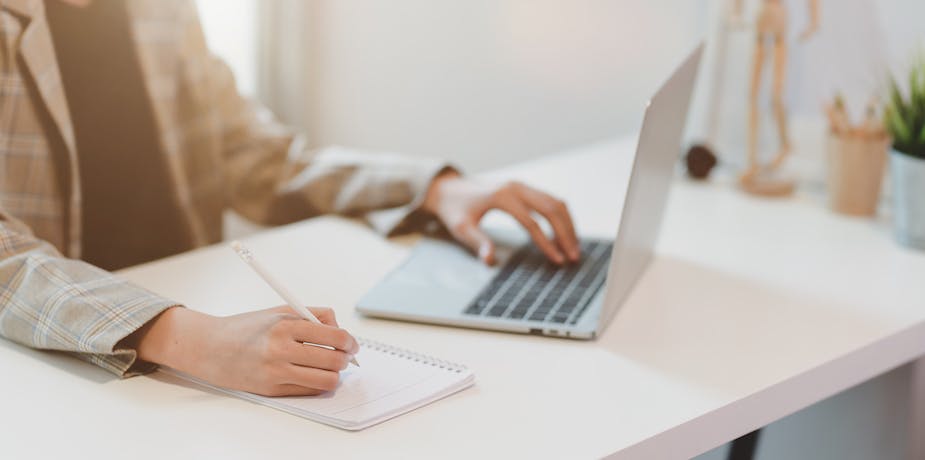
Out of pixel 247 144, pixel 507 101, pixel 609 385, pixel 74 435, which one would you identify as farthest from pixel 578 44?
pixel 74 435

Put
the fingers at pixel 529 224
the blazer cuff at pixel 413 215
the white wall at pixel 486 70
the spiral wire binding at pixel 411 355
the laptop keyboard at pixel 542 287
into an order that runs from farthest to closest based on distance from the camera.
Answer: the white wall at pixel 486 70
the blazer cuff at pixel 413 215
the fingers at pixel 529 224
the laptop keyboard at pixel 542 287
the spiral wire binding at pixel 411 355

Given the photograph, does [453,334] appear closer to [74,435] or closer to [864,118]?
[74,435]

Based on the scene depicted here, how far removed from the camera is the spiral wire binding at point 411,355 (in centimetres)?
94

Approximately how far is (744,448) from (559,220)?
1.23ft

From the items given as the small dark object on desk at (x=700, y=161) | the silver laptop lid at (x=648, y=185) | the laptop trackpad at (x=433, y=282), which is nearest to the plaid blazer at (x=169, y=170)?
the laptop trackpad at (x=433, y=282)

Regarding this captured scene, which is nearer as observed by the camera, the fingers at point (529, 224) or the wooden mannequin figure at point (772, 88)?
the fingers at point (529, 224)

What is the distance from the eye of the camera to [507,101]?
203 centimetres

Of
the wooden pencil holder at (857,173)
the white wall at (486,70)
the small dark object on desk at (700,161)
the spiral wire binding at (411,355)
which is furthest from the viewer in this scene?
the white wall at (486,70)

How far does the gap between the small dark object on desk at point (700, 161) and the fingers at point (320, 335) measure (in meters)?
0.85

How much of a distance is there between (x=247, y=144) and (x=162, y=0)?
9.2 inches

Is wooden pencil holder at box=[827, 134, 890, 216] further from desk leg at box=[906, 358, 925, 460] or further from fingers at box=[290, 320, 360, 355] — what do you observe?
fingers at box=[290, 320, 360, 355]

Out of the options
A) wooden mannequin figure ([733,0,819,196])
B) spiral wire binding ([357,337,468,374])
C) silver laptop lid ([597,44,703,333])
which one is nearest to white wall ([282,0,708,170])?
wooden mannequin figure ([733,0,819,196])

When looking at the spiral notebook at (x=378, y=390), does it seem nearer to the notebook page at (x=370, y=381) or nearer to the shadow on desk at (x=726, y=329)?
the notebook page at (x=370, y=381)

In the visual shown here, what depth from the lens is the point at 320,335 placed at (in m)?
0.89
